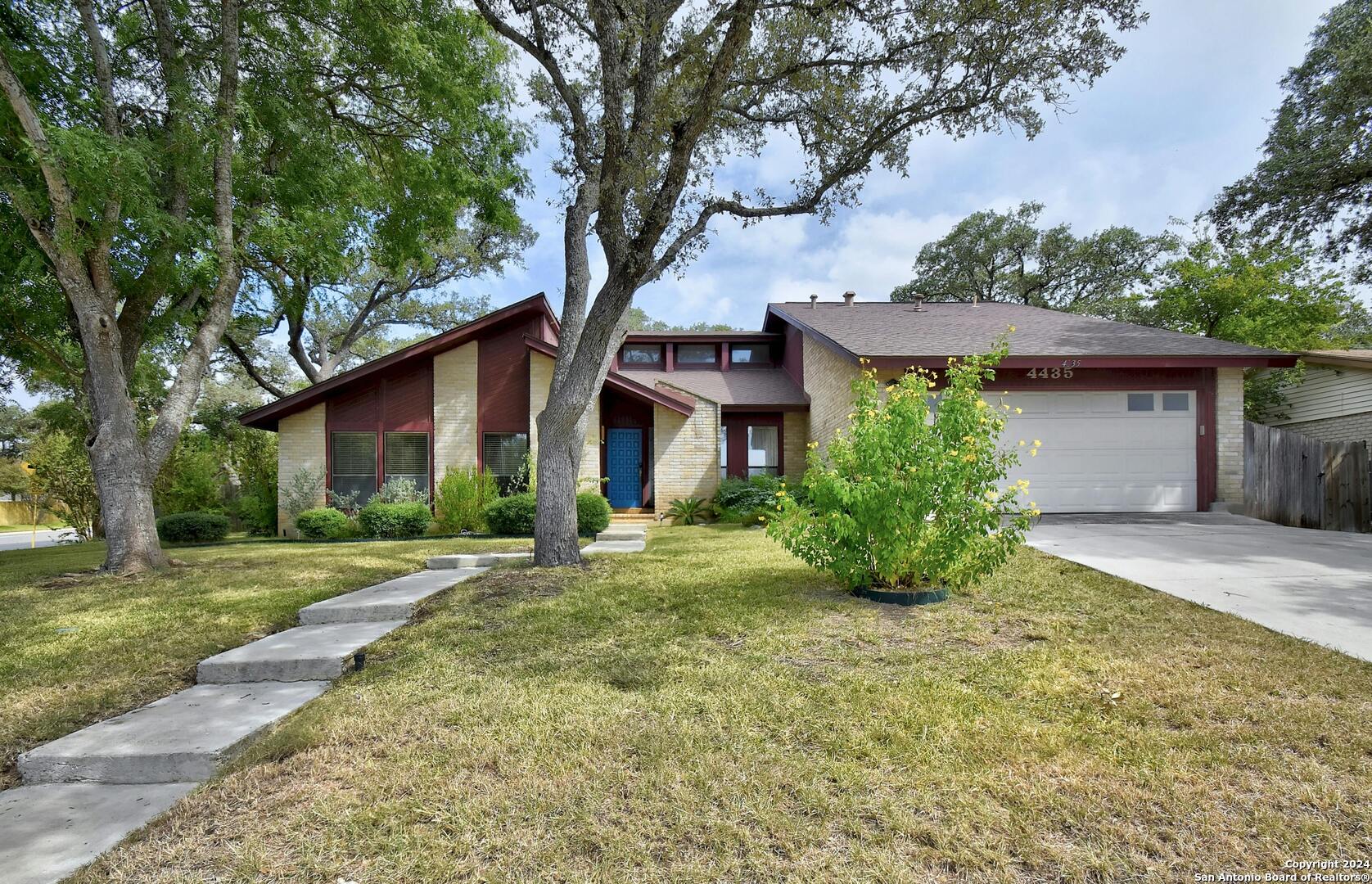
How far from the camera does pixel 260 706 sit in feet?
10.6

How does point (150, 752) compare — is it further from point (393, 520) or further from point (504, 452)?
point (504, 452)

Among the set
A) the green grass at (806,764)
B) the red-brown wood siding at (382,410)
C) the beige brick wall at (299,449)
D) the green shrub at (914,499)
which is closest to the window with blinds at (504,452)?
the red-brown wood siding at (382,410)

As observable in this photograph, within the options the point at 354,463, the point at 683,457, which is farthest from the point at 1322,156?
the point at 354,463

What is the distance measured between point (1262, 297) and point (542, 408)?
21.7 meters

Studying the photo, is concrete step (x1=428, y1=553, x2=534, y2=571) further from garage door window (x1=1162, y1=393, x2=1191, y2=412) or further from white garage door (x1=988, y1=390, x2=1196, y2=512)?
garage door window (x1=1162, y1=393, x2=1191, y2=412)

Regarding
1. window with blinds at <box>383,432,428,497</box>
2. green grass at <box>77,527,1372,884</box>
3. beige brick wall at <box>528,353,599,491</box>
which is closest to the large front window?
beige brick wall at <box>528,353,599,491</box>

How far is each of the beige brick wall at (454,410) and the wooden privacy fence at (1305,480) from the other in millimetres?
15600

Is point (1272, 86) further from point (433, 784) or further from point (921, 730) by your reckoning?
point (433, 784)

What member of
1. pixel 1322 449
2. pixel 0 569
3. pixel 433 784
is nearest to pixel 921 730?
pixel 433 784

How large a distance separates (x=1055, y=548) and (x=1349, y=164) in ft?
38.8

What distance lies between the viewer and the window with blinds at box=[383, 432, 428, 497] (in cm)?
1339

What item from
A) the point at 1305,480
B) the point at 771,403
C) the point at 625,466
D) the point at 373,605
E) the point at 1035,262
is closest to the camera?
the point at 373,605

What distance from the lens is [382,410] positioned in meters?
13.4

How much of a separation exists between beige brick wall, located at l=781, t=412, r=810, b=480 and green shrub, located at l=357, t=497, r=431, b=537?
8.76 metres
